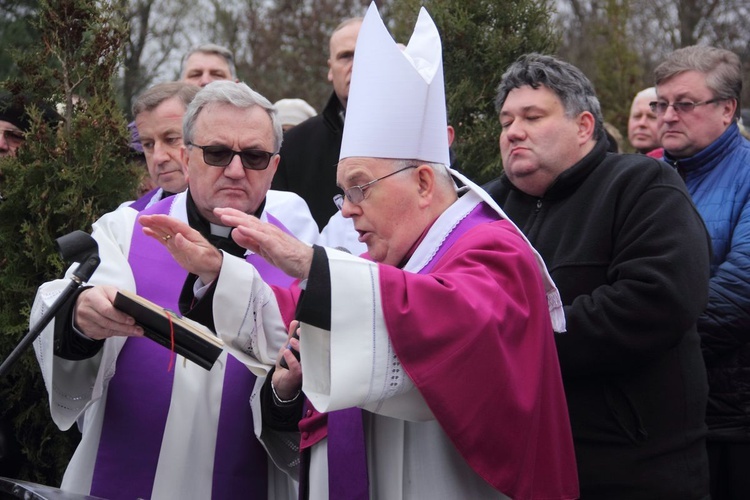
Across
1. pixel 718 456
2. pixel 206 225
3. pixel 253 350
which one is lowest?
pixel 718 456

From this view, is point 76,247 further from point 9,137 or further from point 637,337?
point 9,137

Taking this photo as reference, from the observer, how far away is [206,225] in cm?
382

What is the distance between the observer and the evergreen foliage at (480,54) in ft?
19.0

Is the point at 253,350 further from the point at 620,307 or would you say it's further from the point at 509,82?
the point at 509,82

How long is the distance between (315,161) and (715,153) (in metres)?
2.18

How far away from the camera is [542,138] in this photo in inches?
154

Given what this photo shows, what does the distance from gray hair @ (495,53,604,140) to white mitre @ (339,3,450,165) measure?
78 cm

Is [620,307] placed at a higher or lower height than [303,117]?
lower

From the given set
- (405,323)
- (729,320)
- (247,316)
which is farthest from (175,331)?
(729,320)

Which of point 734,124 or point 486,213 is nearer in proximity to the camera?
point 486,213

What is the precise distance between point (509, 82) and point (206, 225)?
4.44 feet

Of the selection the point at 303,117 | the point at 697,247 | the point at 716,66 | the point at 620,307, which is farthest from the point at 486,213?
the point at 303,117

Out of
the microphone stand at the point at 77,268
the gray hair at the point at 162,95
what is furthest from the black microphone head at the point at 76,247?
the gray hair at the point at 162,95

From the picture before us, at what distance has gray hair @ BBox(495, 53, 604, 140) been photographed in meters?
3.93
